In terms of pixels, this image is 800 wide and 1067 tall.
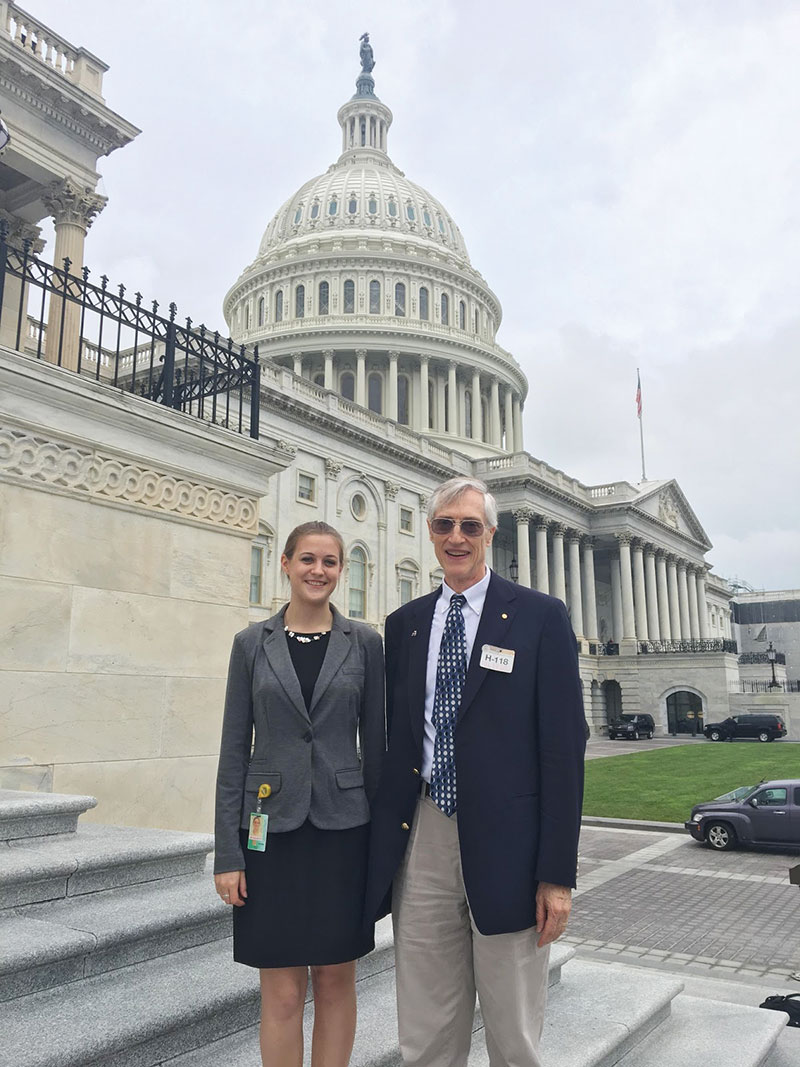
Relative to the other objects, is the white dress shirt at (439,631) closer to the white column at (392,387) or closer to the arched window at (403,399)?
the white column at (392,387)

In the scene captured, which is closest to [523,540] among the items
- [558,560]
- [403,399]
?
[558,560]

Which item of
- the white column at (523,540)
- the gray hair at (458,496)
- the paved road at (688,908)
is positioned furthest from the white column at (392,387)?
the gray hair at (458,496)

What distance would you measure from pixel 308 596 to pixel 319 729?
1.90 ft

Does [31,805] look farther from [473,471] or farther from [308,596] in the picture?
[473,471]

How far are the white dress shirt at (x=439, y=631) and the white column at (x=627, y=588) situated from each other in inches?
2707

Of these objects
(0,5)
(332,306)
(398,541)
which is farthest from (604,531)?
(0,5)

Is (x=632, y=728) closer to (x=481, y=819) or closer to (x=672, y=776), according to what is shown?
(x=672, y=776)

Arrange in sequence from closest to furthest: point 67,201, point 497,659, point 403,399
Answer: point 497,659, point 67,201, point 403,399

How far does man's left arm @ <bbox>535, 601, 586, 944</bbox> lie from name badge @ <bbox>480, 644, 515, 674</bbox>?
0.13 metres

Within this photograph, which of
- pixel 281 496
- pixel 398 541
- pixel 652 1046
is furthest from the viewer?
pixel 398 541

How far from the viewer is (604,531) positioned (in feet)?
233

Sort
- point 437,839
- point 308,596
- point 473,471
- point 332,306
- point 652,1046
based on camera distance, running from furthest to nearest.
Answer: point 332,306
point 473,471
point 652,1046
point 308,596
point 437,839

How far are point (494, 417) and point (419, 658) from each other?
77.6 metres

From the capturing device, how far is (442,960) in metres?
3.36
